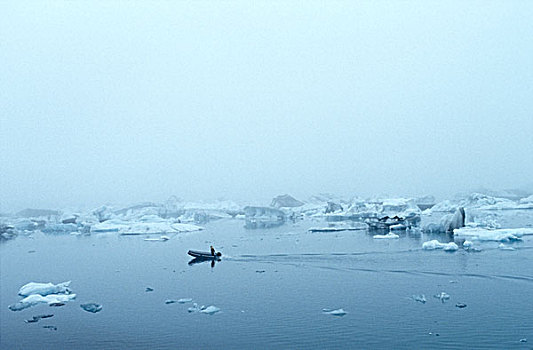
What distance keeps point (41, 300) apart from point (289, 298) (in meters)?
6.82

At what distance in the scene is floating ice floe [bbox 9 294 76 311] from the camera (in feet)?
45.8

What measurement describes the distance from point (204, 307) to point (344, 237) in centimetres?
1682

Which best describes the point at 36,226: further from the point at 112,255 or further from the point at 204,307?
the point at 204,307

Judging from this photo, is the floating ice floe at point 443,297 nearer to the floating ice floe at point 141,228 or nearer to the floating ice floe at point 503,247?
the floating ice floe at point 503,247

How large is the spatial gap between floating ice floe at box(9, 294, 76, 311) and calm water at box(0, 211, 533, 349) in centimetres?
20

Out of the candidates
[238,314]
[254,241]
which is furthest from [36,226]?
[238,314]

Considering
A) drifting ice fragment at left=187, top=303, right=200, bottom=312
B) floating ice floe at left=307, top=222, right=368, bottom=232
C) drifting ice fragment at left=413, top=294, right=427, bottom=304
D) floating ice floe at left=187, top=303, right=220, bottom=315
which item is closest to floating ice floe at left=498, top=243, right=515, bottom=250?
drifting ice fragment at left=413, top=294, right=427, bottom=304

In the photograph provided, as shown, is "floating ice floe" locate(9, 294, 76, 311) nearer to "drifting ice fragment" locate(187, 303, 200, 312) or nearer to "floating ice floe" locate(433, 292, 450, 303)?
"drifting ice fragment" locate(187, 303, 200, 312)

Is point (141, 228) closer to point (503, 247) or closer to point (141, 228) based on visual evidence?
point (141, 228)

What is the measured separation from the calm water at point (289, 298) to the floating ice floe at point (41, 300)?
8.0 inches

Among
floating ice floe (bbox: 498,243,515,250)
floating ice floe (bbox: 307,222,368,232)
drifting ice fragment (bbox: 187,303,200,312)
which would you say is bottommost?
drifting ice fragment (bbox: 187,303,200,312)

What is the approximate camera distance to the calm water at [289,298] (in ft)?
35.6

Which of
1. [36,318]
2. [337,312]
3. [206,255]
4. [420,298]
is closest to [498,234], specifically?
[420,298]

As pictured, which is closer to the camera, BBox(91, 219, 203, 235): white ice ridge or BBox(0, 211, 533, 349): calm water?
BBox(0, 211, 533, 349): calm water
